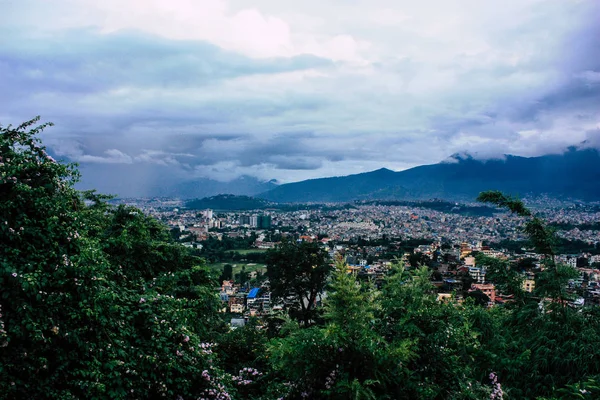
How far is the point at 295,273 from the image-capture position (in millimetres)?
12727

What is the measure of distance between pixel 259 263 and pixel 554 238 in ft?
154

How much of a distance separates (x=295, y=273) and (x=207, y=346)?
6.62 m

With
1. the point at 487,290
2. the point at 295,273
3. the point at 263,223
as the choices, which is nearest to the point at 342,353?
the point at 295,273

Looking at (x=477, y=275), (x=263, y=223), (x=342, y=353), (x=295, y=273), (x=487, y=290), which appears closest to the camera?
(x=342, y=353)

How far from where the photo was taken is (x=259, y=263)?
52.2 meters

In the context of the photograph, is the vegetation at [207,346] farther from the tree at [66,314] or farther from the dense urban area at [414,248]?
the dense urban area at [414,248]

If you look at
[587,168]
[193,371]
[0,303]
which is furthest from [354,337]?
[587,168]

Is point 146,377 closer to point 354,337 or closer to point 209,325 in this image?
point 354,337

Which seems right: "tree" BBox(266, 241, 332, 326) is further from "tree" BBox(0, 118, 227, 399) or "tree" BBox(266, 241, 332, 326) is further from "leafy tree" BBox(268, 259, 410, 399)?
"leafy tree" BBox(268, 259, 410, 399)

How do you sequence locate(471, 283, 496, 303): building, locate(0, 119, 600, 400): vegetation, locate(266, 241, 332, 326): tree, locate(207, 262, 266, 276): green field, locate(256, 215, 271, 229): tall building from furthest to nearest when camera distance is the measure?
locate(256, 215, 271, 229): tall building
locate(207, 262, 266, 276): green field
locate(471, 283, 496, 303): building
locate(266, 241, 332, 326): tree
locate(0, 119, 600, 400): vegetation

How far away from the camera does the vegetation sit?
157 inches

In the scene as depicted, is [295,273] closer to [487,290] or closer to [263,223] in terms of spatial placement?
[487,290]

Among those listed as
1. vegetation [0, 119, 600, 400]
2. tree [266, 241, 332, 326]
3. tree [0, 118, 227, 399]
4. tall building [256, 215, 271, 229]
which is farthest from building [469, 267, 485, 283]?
tall building [256, 215, 271, 229]

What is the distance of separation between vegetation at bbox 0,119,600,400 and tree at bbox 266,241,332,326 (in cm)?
599
